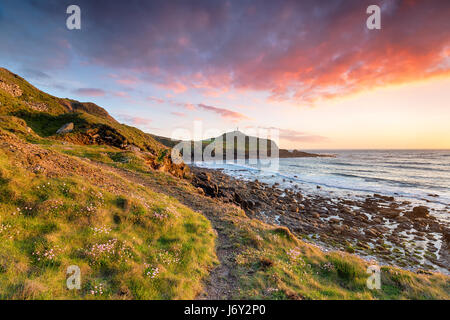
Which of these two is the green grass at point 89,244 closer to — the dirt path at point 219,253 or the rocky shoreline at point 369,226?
the dirt path at point 219,253

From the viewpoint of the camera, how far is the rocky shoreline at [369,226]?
16.6 m

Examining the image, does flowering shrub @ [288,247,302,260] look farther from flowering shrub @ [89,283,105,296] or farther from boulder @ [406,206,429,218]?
boulder @ [406,206,429,218]

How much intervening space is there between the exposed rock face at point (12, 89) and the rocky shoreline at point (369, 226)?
92439 mm

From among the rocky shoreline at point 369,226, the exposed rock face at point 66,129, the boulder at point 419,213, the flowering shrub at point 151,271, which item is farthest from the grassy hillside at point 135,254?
the exposed rock face at point 66,129

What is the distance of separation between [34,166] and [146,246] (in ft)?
26.8

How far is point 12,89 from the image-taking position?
7194 centimetres

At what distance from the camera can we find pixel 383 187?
4428 cm

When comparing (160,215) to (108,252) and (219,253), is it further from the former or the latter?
(219,253)

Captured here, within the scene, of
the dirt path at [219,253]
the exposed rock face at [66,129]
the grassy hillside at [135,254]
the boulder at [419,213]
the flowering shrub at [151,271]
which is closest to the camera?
the grassy hillside at [135,254]

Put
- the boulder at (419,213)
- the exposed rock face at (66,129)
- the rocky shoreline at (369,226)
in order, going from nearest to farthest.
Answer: the rocky shoreline at (369,226) < the boulder at (419,213) < the exposed rock face at (66,129)

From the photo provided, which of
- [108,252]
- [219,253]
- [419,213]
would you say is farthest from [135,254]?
[419,213]

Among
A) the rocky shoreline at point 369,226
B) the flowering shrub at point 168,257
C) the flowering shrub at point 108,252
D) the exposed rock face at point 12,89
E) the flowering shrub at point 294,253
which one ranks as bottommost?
the rocky shoreline at point 369,226

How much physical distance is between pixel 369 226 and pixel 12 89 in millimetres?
120408
